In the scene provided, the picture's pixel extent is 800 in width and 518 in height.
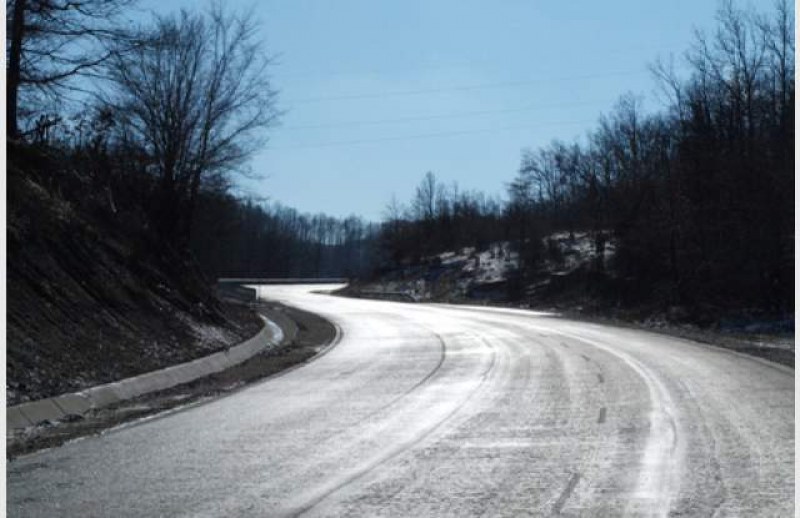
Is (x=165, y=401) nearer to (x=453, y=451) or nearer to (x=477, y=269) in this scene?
(x=453, y=451)

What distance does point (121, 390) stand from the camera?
49.1 ft

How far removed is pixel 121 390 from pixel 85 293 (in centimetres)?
529

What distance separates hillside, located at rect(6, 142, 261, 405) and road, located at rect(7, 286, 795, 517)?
278 cm

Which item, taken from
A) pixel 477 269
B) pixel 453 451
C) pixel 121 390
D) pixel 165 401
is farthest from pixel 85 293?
pixel 477 269

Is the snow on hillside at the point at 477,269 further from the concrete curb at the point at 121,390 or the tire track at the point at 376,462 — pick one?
the tire track at the point at 376,462

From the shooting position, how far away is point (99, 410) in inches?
531

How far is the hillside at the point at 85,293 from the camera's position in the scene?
15.1 meters

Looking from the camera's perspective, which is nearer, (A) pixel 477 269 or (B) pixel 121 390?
(B) pixel 121 390

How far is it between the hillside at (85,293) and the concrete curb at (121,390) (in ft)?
0.93

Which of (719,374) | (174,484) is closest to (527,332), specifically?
(719,374)

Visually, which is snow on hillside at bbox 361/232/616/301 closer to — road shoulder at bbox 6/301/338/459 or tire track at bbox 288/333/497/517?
road shoulder at bbox 6/301/338/459

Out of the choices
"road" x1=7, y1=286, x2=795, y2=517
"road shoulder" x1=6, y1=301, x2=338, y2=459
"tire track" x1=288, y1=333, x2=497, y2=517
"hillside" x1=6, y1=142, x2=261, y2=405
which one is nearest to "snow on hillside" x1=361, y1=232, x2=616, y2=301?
"hillside" x1=6, y1=142, x2=261, y2=405

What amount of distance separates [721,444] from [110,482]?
610 cm

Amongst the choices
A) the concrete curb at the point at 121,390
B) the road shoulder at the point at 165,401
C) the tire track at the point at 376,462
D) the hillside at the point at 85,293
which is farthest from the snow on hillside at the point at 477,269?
the tire track at the point at 376,462
